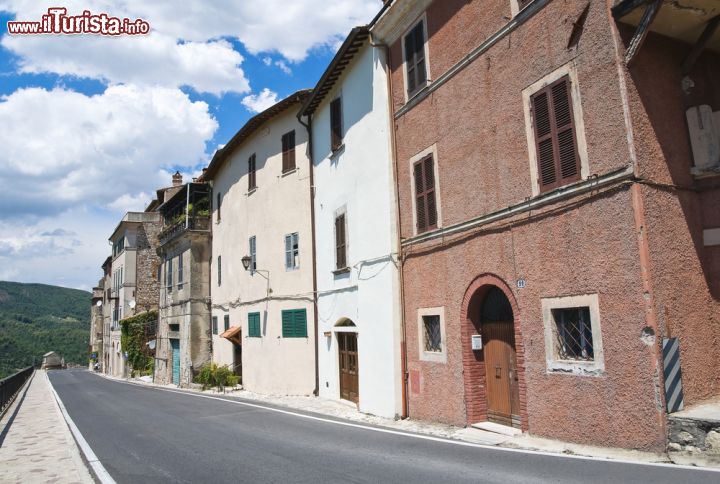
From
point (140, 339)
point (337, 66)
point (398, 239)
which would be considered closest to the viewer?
point (398, 239)

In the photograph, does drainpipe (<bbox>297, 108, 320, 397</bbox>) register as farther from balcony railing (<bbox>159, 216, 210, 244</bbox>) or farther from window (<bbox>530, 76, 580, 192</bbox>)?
balcony railing (<bbox>159, 216, 210, 244</bbox>)

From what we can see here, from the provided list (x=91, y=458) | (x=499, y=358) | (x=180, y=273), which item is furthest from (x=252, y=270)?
(x=499, y=358)

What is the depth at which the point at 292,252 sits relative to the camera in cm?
2039

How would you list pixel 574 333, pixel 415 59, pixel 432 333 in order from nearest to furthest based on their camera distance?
pixel 574 333, pixel 432 333, pixel 415 59

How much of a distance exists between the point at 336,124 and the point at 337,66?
5.92 feet

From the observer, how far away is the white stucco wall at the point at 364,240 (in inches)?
537

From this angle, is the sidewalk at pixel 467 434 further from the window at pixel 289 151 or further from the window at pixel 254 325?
the window at pixel 289 151

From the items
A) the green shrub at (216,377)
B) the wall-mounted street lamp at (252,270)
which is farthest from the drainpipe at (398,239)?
the green shrub at (216,377)

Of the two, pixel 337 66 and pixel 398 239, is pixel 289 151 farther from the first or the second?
pixel 398 239

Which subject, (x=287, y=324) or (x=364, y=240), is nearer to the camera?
(x=364, y=240)

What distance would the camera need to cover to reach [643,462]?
7.00 meters

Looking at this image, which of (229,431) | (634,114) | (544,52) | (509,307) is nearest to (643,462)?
(509,307)

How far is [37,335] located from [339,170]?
439 feet

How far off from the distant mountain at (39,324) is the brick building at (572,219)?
83.3 meters
